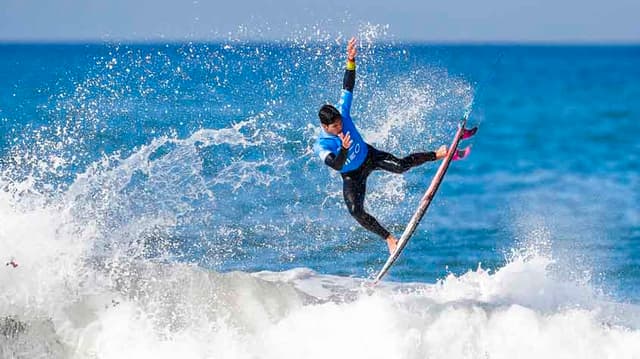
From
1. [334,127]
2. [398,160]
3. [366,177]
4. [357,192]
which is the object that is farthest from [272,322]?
[398,160]

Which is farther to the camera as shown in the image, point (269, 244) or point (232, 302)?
point (269, 244)

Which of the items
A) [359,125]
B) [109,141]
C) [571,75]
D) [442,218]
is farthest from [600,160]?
[571,75]

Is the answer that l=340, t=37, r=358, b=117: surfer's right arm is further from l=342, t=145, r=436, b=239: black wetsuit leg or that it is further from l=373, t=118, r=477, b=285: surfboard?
l=373, t=118, r=477, b=285: surfboard

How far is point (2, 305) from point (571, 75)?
8450 cm

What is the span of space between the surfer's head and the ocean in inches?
59.2

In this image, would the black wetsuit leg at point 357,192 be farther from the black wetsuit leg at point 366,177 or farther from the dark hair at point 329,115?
the dark hair at point 329,115

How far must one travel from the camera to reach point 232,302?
9430 millimetres

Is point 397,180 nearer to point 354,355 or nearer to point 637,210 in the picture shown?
point 637,210

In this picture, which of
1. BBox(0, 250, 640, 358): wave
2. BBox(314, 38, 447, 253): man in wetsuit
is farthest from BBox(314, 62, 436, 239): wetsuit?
BBox(0, 250, 640, 358): wave

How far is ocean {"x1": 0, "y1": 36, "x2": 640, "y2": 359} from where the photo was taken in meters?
8.79

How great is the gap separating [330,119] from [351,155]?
0.61 meters

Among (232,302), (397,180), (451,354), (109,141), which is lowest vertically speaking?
(451,354)

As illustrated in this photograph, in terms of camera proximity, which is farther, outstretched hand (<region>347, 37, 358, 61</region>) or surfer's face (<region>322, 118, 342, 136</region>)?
outstretched hand (<region>347, 37, 358, 61</region>)

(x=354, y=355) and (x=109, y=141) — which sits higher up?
(x=109, y=141)
